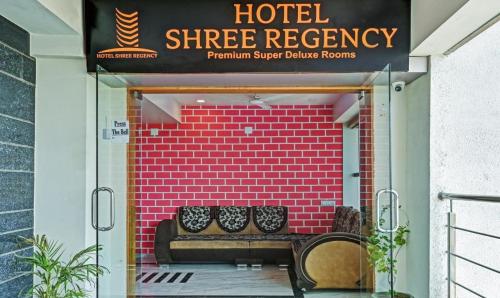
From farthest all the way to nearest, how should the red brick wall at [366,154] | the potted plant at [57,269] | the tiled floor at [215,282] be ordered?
the tiled floor at [215,282] → the red brick wall at [366,154] → the potted plant at [57,269]

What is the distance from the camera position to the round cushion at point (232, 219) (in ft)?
28.6

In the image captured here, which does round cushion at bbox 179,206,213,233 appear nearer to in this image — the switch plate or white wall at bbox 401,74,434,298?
the switch plate

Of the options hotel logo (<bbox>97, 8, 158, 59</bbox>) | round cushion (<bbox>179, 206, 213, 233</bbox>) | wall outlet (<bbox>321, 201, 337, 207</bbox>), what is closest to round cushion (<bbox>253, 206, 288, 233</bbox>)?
wall outlet (<bbox>321, 201, 337, 207</bbox>)

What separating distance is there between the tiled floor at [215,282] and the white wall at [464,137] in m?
1.52

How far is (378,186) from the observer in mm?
4281

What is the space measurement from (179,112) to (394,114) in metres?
4.57

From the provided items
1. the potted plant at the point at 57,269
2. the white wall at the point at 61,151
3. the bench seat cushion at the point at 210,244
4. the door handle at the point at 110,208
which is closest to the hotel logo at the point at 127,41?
the white wall at the point at 61,151

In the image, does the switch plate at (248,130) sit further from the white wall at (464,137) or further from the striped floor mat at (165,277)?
the white wall at (464,137)

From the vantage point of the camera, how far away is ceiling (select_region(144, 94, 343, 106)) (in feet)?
26.1

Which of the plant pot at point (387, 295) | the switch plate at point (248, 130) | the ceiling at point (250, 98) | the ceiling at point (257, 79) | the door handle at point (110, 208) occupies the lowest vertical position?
the plant pot at point (387, 295)

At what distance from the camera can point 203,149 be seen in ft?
29.3

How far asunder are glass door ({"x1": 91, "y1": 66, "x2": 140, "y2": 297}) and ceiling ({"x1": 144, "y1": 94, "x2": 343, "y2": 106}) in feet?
10.5

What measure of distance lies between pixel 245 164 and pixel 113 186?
4701 mm

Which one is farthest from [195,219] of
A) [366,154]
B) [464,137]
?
[464,137]
